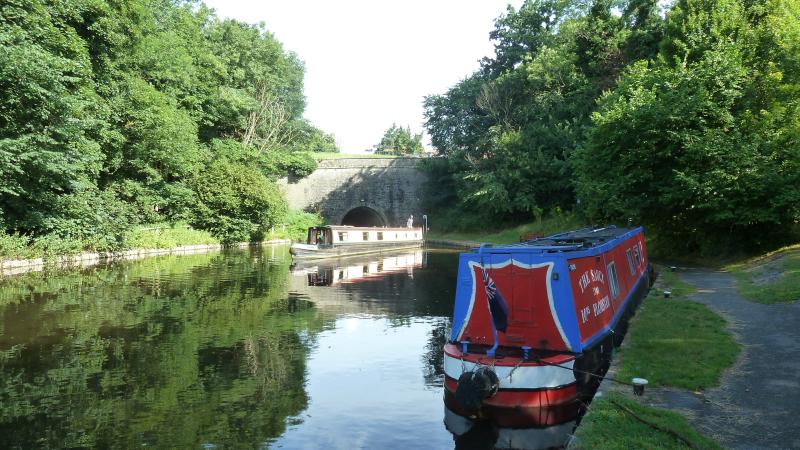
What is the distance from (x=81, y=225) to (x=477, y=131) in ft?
96.9

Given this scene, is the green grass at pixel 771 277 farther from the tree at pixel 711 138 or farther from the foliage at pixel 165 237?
the foliage at pixel 165 237

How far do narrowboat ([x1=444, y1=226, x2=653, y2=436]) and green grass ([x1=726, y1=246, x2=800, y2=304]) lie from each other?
5.26 meters

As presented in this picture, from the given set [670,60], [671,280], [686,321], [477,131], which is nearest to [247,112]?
[477,131]

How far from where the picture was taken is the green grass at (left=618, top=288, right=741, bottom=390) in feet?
21.0

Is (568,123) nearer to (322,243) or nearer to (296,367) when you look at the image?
(322,243)

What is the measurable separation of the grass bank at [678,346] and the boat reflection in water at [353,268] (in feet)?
36.6

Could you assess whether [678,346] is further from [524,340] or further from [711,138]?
[711,138]

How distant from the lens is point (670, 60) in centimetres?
2261

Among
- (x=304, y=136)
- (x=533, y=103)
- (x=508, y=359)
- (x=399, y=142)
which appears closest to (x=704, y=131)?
(x=508, y=359)

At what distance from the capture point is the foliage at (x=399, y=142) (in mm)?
91750

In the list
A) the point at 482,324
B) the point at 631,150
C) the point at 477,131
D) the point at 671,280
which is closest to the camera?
the point at 482,324

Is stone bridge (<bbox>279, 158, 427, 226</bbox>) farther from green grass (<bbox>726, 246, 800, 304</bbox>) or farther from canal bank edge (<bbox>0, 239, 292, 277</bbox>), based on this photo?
green grass (<bbox>726, 246, 800, 304</bbox>)

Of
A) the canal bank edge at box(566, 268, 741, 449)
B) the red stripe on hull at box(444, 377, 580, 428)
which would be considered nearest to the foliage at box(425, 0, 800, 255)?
the canal bank edge at box(566, 268, 741, 449)

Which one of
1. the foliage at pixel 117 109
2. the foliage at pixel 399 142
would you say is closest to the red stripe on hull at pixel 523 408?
the foliage at pixel 117 109
